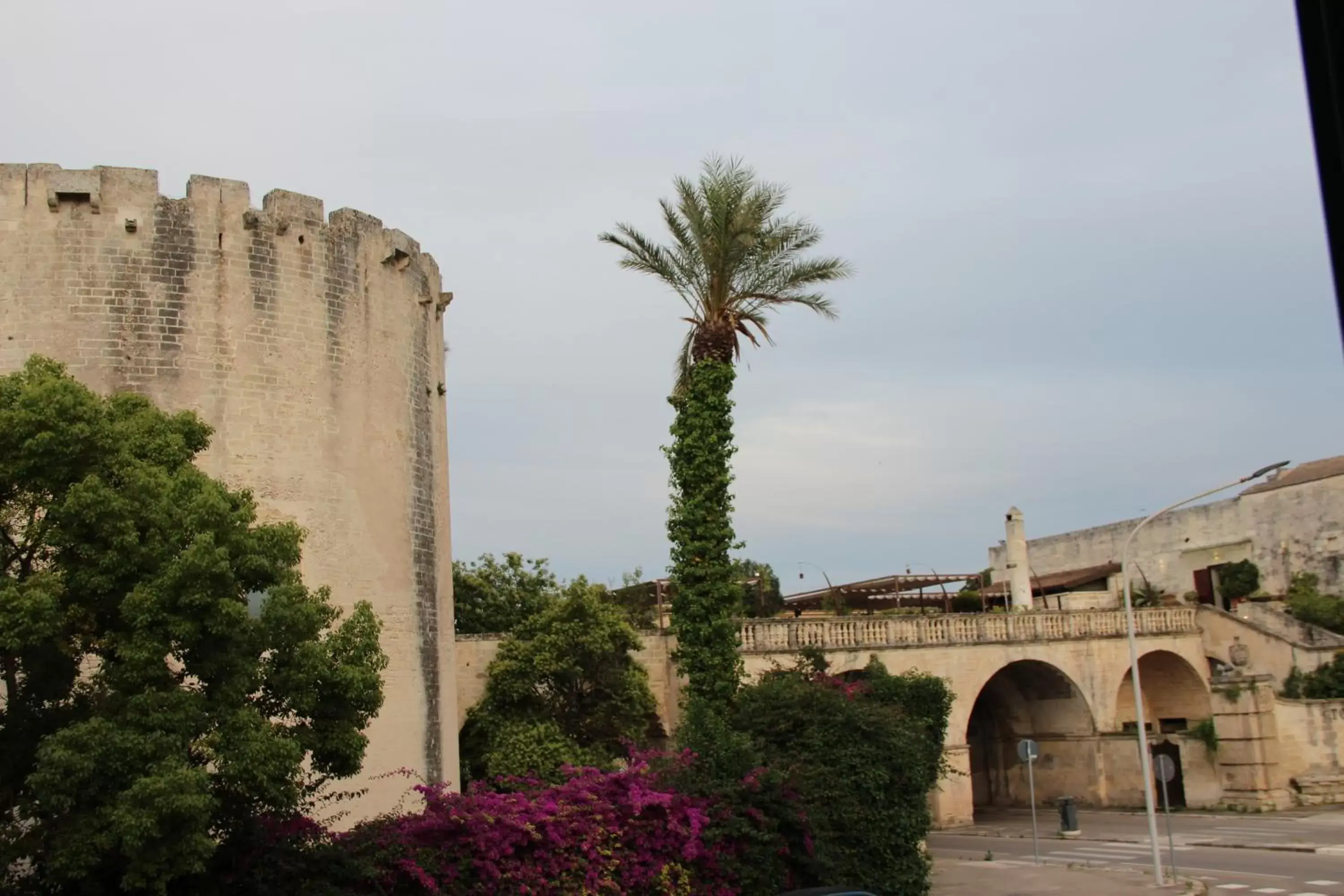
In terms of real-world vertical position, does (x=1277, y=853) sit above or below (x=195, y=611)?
below

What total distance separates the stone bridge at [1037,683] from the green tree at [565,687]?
9.46 ft

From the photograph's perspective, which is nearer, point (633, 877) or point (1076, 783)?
point (633, 877)

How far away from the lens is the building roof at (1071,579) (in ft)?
173

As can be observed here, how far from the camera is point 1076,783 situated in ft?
125

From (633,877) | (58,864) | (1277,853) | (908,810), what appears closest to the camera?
(58,864)

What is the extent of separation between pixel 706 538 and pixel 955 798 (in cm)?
1530

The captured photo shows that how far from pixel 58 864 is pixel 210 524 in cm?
288

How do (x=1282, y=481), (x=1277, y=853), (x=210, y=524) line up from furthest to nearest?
(x=1282, y=481), (x=1277, y=853), (x=210, y=524)

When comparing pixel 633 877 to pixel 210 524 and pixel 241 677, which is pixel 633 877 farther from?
pixel 210 524

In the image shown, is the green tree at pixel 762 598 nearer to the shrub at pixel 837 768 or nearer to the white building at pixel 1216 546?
the white building at pixel 1216 546

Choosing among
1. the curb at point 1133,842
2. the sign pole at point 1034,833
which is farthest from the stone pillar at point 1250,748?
the curb at point 1133,842

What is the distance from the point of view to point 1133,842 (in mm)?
28531

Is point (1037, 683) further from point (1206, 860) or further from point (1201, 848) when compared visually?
point (1206, 860)

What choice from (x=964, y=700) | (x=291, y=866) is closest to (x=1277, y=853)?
(x=964, y=700)
